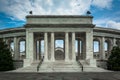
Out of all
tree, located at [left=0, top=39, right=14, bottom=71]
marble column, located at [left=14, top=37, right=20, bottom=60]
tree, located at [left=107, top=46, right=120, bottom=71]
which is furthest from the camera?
marble column, located at [left=14, top=37, right=20, bottom=60]

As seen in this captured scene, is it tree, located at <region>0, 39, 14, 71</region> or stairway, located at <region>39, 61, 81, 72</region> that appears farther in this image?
tree, located at <region>0, 39, 14, 71</region>

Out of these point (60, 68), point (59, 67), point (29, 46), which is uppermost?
point (29, 46)

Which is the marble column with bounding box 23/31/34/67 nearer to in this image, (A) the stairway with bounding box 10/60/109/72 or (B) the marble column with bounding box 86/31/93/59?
(A) the stairway with bounding box 10/60/109/72

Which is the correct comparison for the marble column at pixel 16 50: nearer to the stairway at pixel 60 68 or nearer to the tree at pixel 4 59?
the tree at pixel 4 59

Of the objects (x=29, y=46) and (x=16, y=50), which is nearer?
(x=29, y=46)

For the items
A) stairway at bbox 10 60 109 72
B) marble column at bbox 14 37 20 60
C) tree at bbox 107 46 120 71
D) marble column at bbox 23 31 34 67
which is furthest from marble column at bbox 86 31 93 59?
marble column at bbox 14 37 20 60

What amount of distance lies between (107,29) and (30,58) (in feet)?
78.3

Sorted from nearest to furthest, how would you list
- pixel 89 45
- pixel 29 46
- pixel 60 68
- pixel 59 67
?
pixel 60 68
pixel 59 67
pixel 29 46
pixel 89 45

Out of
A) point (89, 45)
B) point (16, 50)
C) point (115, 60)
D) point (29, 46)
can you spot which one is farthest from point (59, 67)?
point (16, 50)

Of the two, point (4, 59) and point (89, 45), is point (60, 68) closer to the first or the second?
point (89, 45)

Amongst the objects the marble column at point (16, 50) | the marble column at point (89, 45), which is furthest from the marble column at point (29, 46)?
the marble column at point (89, 45)

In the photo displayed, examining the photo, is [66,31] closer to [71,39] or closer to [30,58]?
[71,39]

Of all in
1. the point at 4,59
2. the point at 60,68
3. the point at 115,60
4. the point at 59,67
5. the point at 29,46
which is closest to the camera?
the point at 60,68

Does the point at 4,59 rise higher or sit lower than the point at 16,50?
lower
